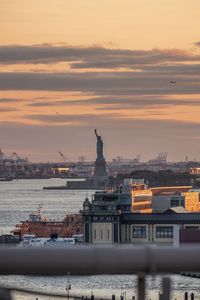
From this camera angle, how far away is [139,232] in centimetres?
1378

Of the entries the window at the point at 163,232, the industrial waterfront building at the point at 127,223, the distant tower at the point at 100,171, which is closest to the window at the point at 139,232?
the industrial waterfront building at the point at 127,223

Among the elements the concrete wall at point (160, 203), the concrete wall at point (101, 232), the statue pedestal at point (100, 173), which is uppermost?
the statue pedestal at point (100, 173)

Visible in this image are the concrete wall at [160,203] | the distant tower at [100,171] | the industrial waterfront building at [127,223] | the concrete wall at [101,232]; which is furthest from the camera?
the distant tower at [100,171]

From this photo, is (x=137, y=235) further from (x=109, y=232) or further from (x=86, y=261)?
(x=86, y=261)

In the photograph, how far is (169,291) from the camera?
934 mm

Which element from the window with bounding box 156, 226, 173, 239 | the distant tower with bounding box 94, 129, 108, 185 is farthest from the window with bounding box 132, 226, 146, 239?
the distant tower with bounding box 94, 129, 108, 185

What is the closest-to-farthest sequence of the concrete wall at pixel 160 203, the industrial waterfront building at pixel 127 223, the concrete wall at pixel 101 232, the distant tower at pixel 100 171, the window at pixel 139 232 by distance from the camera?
the window at pixel 139 232 < the industrial waterfront building at pixel 127 223 < the concrete wall at pixel 101 232 < the concrete wall at pixel 160 203 < the distant tower at pixel 100 171

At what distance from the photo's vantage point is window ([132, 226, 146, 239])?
1367 centimetres

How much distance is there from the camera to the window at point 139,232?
1367 centimetres

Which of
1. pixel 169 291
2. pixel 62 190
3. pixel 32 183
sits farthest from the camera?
pixel 32 183

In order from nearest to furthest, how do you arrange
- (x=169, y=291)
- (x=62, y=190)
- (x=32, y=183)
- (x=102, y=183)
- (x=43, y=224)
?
1. (x=169, y=291)
2. (x=43, y=224)
3. (x=102, y=183)
4. (x=62, y=190)
5. (x=32, y=183)

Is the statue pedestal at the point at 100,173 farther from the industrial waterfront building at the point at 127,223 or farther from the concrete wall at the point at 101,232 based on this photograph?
the concrete wall at the point at 101,232

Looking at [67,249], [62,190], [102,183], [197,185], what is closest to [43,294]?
[67,249]

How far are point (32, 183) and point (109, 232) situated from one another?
198ft
